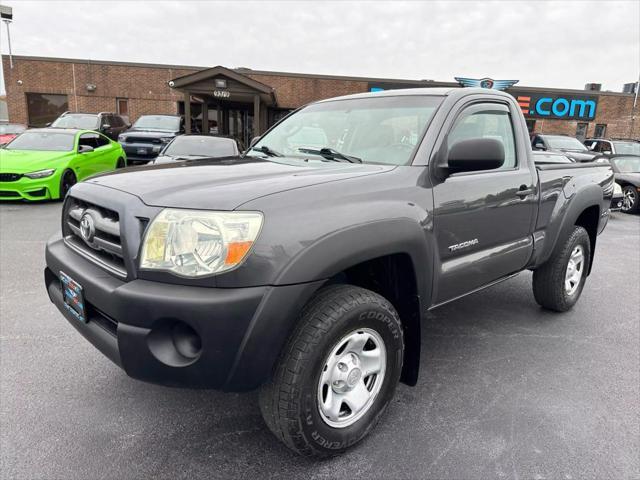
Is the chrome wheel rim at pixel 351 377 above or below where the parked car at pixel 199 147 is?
below

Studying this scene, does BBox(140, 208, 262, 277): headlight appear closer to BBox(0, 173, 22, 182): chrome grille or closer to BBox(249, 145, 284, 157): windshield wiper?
BBox(249, 145, 284, 157): windshield wiper

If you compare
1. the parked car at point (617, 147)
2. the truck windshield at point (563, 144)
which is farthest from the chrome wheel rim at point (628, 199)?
the truck windshield at point (563, 144)

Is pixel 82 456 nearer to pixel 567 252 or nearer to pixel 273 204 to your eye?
pixel 273 204

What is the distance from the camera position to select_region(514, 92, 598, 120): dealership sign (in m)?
23.8

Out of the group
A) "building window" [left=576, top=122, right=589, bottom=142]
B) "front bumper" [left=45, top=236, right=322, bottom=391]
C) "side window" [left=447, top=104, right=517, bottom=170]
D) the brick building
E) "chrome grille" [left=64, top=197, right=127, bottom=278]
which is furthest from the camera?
"building window" [left=576, top=122, right=589, bottom=142]

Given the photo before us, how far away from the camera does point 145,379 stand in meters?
1.89

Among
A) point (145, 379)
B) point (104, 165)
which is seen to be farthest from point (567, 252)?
point (104, 165)

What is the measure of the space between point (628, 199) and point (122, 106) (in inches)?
839

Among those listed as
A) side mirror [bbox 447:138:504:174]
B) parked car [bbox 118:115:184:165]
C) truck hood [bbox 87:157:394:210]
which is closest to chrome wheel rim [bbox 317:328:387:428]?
truck hood [bbox 87:157:394:210]

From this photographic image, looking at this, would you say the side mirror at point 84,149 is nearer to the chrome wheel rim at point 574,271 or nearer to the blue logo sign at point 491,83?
the chrome wheel rim at point 574,271

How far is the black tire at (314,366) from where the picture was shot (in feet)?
6.28

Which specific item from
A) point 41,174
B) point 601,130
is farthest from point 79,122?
point 601,130

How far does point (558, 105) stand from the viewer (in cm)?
2406

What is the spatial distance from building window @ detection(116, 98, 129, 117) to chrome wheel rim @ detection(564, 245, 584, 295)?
74.2 ft
